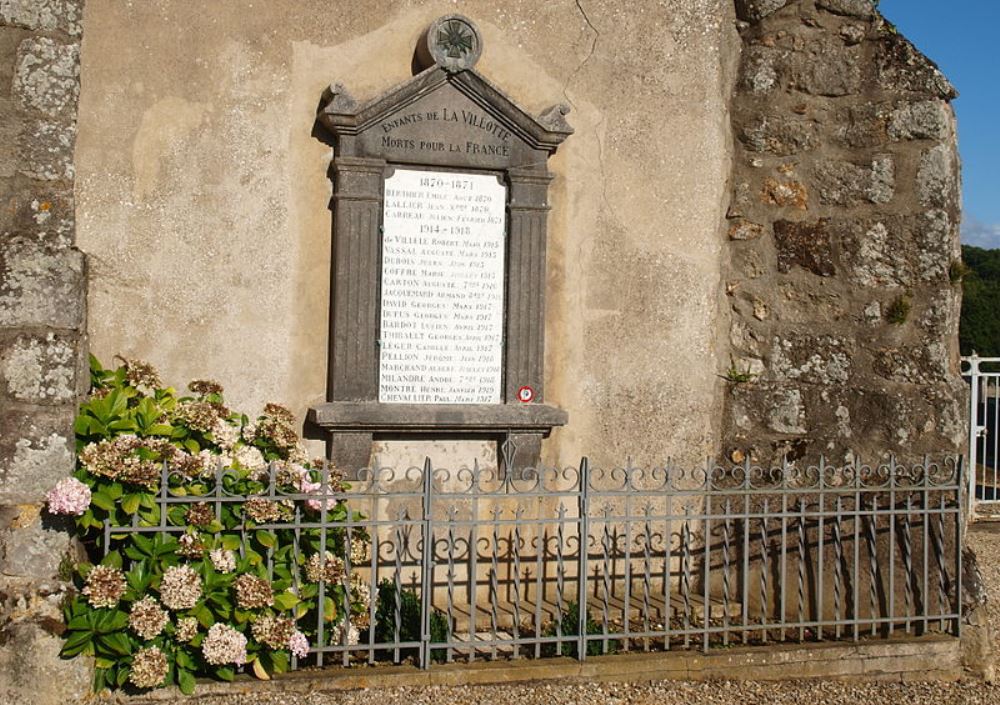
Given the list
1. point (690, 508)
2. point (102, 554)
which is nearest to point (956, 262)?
point (690, 508)

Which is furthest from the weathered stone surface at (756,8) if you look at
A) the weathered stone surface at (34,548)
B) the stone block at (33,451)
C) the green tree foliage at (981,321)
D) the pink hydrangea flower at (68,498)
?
the green tree foliage at (981,321)

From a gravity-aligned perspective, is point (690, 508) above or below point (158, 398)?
below

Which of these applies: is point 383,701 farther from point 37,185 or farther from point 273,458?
point 37,185

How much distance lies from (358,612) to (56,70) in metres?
2.72

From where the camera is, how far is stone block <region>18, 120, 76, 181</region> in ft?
14.7

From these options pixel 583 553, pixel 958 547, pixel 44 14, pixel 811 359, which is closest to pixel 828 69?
pixel 811 359

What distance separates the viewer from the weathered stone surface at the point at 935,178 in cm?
575

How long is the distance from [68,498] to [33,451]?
10.7 inches

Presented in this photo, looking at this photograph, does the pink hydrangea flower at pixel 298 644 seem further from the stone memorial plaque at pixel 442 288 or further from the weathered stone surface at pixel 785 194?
the weathered stone surface at pixel 785 194

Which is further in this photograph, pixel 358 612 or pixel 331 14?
pixel 331 14

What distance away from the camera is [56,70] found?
4.53 m

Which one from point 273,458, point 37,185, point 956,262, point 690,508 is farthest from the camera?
point 690,508

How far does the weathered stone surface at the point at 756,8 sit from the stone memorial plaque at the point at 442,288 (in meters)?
1.77

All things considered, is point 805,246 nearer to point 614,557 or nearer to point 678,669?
point 614,557
